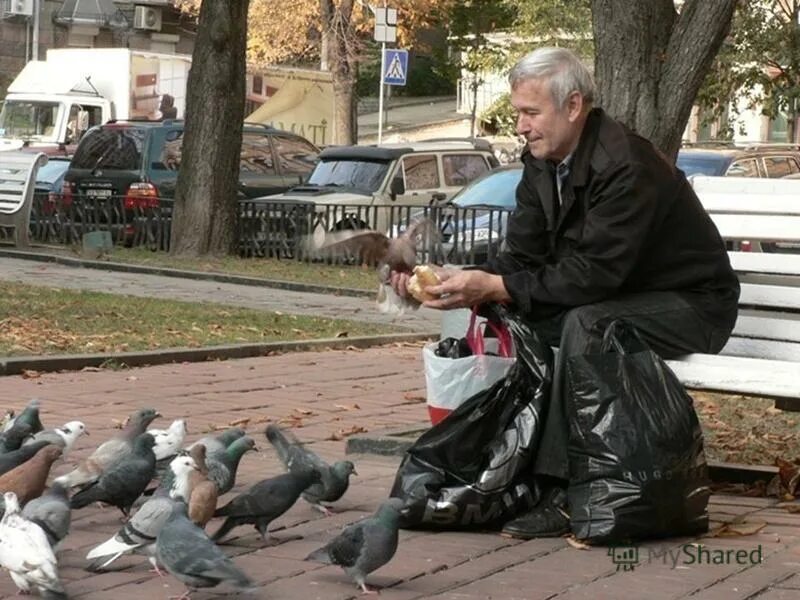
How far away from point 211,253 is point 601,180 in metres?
16.1

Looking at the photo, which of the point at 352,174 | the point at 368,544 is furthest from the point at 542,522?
the point at 352,174

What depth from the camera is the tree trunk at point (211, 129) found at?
70.9ft

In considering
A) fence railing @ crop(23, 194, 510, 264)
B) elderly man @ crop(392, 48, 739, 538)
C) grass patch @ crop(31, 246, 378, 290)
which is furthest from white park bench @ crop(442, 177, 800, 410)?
fence railing @ crop(23, 194, 510, 264)

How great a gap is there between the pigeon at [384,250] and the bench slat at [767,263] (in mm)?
1505

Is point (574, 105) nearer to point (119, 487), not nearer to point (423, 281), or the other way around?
point (423, 281)

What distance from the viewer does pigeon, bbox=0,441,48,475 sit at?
244 inches

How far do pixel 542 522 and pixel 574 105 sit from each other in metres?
1.45

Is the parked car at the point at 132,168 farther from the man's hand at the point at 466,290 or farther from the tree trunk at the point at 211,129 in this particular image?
the man's hand at the point at 466,290

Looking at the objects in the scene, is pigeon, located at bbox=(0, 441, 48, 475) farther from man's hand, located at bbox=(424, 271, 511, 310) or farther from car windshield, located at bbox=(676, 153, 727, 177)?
car windshield, located at bbox=(676, 153, 727, 177)

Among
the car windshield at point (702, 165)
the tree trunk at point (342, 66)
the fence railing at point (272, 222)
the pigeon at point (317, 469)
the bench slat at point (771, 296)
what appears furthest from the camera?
the tree trunk at point (342, 66)

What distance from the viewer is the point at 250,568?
5.50 metres

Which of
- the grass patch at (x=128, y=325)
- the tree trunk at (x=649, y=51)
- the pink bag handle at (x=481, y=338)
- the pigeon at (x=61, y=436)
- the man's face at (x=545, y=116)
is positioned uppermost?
the tree trunk at (x=649, y=51)

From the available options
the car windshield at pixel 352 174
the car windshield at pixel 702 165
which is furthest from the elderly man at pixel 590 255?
the car windshield at pixel 352 174

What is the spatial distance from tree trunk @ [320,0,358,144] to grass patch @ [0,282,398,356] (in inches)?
991
